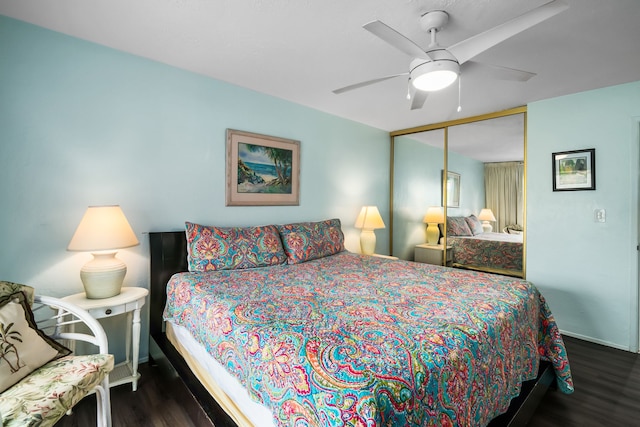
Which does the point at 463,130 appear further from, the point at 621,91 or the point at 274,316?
the point at 274,316

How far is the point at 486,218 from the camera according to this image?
12.1 ft

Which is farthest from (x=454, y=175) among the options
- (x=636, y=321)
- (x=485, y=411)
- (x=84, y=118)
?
(x=84, y=118)

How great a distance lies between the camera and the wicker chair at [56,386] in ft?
3.65

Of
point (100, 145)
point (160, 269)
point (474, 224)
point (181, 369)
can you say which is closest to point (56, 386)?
point (181, 369)

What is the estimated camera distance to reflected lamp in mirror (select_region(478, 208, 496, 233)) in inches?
144

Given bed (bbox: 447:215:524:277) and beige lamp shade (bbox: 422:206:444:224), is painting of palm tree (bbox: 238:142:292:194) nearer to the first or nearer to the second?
beige lamp shade (bbox: 422:206:444:224)

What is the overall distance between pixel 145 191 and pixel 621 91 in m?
4.29

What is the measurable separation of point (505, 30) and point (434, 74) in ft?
1.22

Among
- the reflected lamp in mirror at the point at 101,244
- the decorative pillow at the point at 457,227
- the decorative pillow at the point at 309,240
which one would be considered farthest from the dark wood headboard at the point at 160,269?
the decorative pillow at the point at 457,227

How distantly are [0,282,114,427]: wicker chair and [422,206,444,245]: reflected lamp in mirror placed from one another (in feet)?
12.2

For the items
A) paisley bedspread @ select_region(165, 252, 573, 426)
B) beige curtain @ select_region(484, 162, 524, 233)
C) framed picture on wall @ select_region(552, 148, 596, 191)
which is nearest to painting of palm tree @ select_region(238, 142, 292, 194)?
paisley bedspread @ select_region(165, 252, 573, 426)

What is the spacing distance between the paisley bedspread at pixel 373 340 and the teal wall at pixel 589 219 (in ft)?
4.61

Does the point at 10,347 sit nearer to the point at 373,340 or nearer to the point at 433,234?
the point at 373,340

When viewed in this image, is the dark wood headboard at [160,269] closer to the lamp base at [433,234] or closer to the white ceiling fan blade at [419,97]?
the white ceiling fan blade at [419,97]
